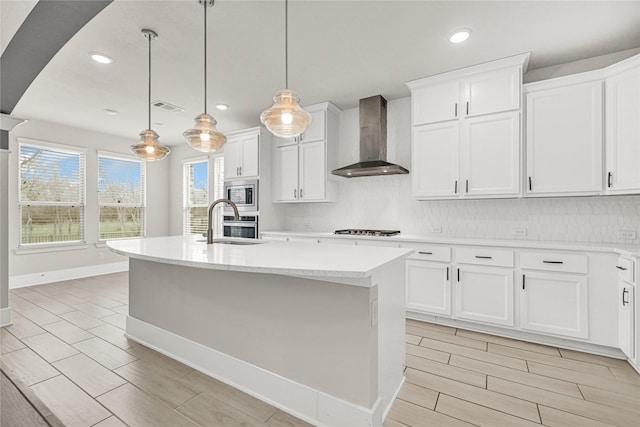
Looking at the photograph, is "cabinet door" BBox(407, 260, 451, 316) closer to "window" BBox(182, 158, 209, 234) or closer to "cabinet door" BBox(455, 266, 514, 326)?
"cabinet door" BBox(455, 266, 514, 326)

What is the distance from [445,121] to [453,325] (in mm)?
2277

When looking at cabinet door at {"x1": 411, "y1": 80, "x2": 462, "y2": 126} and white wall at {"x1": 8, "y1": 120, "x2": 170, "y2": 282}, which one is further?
white wall at {"x1": 8, "y1": 120, "x2": 170, "y2": 282}

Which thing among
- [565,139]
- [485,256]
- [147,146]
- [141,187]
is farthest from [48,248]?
[565,139]

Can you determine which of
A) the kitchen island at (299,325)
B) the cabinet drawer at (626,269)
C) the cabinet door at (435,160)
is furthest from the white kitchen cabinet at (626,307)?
the kitchen island at (299,325)

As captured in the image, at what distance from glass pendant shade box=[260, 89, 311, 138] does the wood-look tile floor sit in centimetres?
185

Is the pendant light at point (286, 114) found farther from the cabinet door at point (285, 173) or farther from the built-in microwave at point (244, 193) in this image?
the built-in microwave at point (244, 193)

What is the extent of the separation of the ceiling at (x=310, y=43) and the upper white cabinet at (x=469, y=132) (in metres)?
0.19

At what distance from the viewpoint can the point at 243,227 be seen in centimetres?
480

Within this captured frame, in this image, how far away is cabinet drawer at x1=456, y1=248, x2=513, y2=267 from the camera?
288cm

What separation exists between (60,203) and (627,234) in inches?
313

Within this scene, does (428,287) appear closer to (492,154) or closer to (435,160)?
(435,160)

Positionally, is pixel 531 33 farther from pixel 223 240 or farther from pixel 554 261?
pixel 223 240

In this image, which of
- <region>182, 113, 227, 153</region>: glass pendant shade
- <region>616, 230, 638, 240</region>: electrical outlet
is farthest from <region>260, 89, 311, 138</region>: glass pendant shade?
<region>616, 230, 638, 240</region>: electrical outlet

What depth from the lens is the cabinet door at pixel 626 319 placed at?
7.48 ft
